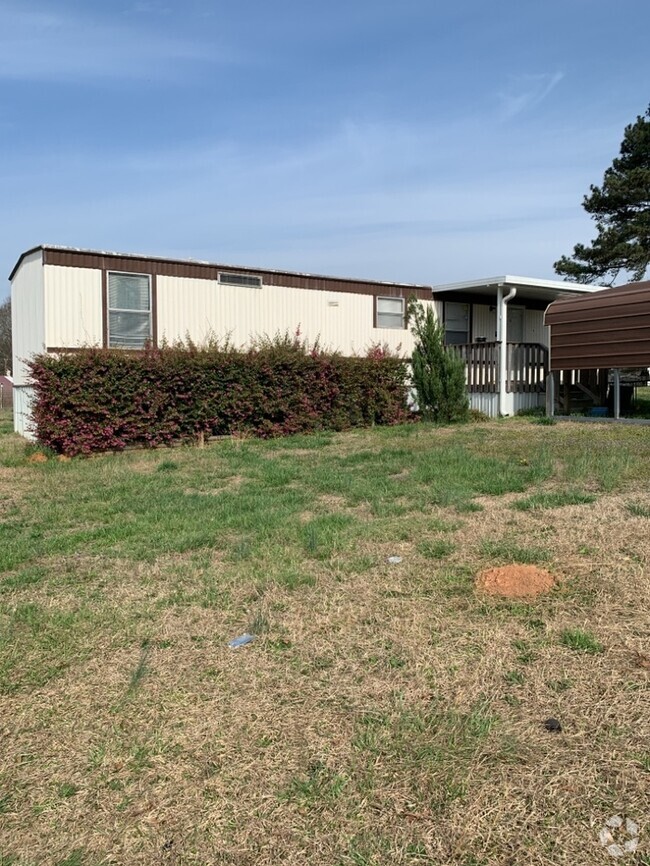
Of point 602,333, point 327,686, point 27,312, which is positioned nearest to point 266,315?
point 27,312

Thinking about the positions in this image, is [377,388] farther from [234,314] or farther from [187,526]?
[187,526]

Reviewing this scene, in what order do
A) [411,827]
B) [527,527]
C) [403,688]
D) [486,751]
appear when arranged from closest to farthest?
[411,827], [486,751], [403,688], [527,527]

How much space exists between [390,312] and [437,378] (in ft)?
8.23

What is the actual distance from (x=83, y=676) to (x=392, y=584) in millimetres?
1749

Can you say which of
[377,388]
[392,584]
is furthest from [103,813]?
[377,388]

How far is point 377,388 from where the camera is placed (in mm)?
13156

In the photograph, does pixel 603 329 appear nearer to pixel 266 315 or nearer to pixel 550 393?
pixel 550 393

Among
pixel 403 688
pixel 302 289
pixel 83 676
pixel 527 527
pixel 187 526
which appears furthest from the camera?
pixel 302 289

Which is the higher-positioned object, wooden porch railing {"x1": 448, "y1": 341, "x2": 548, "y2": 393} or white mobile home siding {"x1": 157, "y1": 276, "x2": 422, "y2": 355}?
white mobile home siding {"x1": 157, "y1": 276, "x2": 422, "y2": 355}

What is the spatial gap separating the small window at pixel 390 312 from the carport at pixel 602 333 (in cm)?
337

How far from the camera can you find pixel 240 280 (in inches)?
513

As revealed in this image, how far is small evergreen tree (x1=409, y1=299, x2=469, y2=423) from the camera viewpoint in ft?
43.4

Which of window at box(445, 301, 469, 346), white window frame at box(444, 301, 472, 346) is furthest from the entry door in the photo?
window at box(445, 301, 469, 346)

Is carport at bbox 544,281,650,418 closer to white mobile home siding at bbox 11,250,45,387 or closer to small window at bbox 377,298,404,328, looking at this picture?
small window at bbox 377,298,404,328
